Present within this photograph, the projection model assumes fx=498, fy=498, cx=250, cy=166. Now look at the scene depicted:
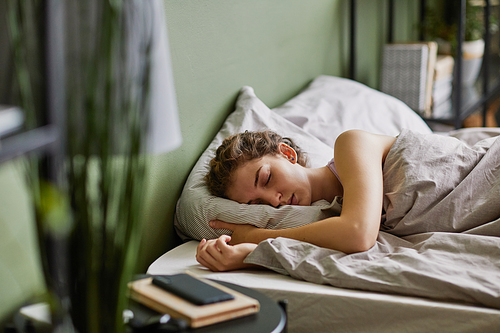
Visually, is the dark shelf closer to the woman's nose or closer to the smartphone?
the smartphone

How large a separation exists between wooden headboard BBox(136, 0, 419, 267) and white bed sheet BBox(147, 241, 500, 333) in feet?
1.23

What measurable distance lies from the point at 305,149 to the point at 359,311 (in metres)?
0.69

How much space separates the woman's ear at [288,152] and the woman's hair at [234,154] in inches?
1.1

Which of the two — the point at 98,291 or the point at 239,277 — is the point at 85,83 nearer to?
the point at 98,291

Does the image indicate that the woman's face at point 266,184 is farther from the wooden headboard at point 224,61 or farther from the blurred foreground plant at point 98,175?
the blurred foreground plant at point 98,175

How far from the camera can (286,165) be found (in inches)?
52.1

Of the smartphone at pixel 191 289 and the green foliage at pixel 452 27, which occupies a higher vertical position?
the green foliage at pixel 452 27

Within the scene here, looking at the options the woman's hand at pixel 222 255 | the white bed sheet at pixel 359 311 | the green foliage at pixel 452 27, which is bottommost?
the white bed sheet at pixel 359 311

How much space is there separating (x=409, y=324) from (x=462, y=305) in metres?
0.11

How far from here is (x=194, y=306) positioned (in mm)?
781


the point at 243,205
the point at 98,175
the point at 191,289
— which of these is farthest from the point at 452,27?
the point at 98,175

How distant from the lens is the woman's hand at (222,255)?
1.13 m

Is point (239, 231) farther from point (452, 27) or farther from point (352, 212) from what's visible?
point (452, 27)

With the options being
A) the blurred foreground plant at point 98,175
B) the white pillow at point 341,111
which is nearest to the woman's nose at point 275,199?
the white pillow at point 341,111
